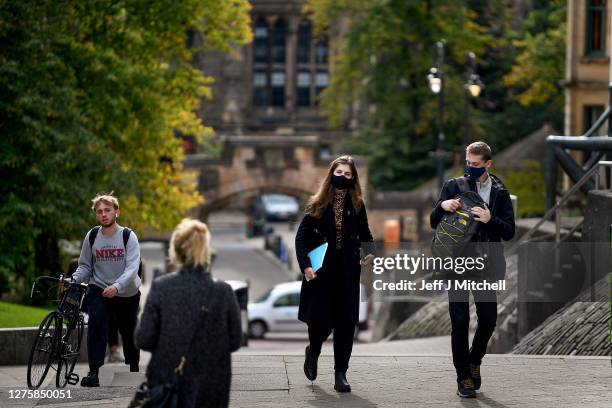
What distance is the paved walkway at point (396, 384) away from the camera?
38.4ft

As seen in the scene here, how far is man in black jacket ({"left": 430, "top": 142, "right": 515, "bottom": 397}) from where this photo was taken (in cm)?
1172

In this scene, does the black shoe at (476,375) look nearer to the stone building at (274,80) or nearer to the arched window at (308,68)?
the stone building at (274,80)

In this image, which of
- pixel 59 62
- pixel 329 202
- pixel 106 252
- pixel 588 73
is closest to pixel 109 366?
pixel 106 252

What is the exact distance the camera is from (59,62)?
25.2m

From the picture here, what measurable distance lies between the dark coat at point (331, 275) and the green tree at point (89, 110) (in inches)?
480

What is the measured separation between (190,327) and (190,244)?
0.48 metres

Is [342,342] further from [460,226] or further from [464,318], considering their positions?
[460,226]

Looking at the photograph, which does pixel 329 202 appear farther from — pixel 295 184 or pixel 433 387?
pixel 295 184

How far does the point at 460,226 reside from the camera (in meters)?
11.8

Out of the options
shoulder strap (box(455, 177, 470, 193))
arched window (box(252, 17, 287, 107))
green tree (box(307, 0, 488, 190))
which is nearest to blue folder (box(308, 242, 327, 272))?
shoulder strap (box(455, 177, 470, 193))

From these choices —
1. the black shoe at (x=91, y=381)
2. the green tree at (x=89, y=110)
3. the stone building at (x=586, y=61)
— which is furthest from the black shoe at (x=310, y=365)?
the stone building at (x=586, y=61)

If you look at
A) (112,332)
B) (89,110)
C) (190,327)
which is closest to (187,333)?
(190,327)

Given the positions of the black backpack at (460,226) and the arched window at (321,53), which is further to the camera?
the arched window at (321,53)

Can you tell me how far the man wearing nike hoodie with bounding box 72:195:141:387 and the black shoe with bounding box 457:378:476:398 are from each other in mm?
2686
